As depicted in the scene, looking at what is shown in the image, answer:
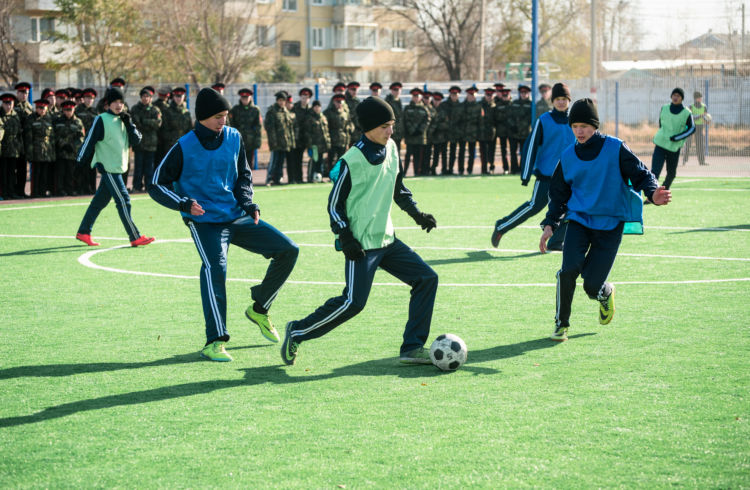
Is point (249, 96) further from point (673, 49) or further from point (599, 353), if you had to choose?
point (673, 49)

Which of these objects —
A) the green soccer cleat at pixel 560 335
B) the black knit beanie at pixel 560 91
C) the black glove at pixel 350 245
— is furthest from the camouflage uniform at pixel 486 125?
the black glove at pixel 350 245

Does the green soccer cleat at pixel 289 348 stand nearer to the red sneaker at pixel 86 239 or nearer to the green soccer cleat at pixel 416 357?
the green soccer cleat at pixel 416 357

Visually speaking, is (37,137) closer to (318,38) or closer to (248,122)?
(248,122)

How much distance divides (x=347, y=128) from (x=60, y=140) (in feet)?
24.1

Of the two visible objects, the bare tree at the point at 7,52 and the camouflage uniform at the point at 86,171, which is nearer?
the camouflage uniform at the point at 86,171

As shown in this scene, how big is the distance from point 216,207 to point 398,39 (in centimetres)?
7092

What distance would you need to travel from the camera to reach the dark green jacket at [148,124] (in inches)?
863

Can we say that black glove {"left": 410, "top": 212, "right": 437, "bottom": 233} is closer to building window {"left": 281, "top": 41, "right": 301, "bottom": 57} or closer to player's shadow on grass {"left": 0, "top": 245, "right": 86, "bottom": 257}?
player's shadow on grass {"left": 0, "top": 245, "right": 86, "bottom": 257}

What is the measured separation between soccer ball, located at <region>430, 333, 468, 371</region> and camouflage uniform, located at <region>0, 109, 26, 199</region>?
51.8 feet

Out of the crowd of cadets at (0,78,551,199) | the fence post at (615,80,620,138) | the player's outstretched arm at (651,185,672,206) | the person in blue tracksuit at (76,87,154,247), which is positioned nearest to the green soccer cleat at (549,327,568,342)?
the player's outstretched arm at (651,185,672,206)

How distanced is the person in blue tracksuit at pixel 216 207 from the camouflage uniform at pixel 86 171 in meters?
15.2

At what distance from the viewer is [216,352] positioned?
745 centimetres

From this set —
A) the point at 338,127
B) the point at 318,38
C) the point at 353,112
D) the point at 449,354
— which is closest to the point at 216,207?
the point at 449,354

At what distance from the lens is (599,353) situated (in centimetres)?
748
